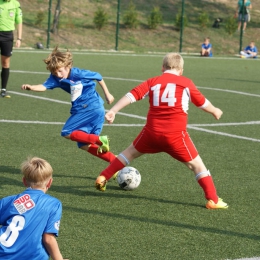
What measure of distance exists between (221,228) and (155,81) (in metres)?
1.59

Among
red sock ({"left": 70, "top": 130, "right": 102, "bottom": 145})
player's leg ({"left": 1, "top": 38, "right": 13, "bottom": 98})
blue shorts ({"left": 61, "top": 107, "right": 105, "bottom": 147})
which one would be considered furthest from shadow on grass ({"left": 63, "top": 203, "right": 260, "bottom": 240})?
player's leg ({"left": 1, "top": 38, "right": 13, "bottom": 98})

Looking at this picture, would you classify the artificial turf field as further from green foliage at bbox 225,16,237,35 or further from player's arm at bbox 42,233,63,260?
green foliage at bbox 225,16,237,35

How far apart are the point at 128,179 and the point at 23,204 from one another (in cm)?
348

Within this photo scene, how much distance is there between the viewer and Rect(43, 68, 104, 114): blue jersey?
8195 millimetres

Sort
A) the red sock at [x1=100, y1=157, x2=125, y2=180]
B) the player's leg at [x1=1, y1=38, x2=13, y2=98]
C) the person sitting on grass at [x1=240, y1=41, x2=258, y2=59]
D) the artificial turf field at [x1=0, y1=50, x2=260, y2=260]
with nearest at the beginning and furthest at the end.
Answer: the artificial turf field at [x1=0, y1=50, x2=260, y2=260] < the red sock at [x1=100, y1=157, x2=125, y2=180] < the player's leg at [x1=1, y1=38, x2=13, y2=98] < the person sitting on grass at [x1=240, y1=41, x2=258, y2=59]

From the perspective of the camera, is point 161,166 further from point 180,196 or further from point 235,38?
point 235,38

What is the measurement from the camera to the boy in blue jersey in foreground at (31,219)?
422 cm

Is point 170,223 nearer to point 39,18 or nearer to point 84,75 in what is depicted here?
point 84,75

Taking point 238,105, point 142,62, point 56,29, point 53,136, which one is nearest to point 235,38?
point 56,29

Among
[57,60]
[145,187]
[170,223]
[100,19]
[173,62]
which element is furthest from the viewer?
[100,19]

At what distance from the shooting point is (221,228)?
6.32 meters

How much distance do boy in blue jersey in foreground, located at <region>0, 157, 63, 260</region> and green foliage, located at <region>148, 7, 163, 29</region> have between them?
3442 cm

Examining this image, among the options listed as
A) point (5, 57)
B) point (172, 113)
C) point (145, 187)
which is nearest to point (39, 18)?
point (5, 57)

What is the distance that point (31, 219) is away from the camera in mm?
4230
